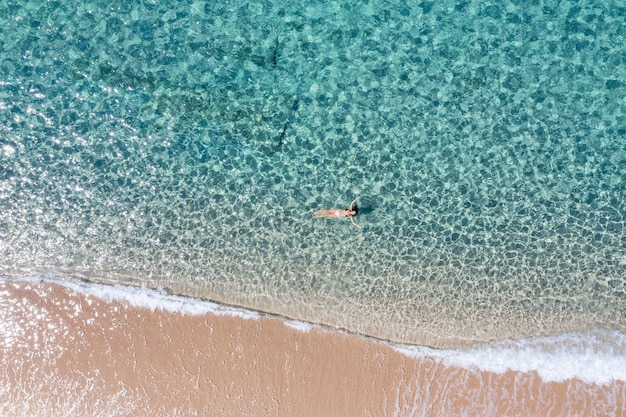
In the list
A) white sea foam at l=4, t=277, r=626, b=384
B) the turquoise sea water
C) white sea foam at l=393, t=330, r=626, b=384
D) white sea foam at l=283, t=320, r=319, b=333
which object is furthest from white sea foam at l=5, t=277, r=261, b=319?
white sea foam at l=393, t=330, r=626, b=384

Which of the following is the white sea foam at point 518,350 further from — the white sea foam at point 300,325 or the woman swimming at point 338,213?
the woman swimming at point 338,213

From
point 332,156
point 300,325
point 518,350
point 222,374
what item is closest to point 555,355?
point 518,350

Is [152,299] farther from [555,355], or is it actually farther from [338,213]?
[555,355]

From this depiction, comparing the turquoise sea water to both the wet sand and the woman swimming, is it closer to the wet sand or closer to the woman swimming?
the woman swimming

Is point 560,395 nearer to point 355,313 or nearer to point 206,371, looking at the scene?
point 355,313

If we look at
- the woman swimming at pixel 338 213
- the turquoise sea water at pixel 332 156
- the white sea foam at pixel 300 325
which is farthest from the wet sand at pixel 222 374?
the woman swimming at pixel 338 213

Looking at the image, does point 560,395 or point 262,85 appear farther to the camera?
point 262,85

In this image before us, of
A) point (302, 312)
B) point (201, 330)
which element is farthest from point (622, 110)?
point (201, 330)
